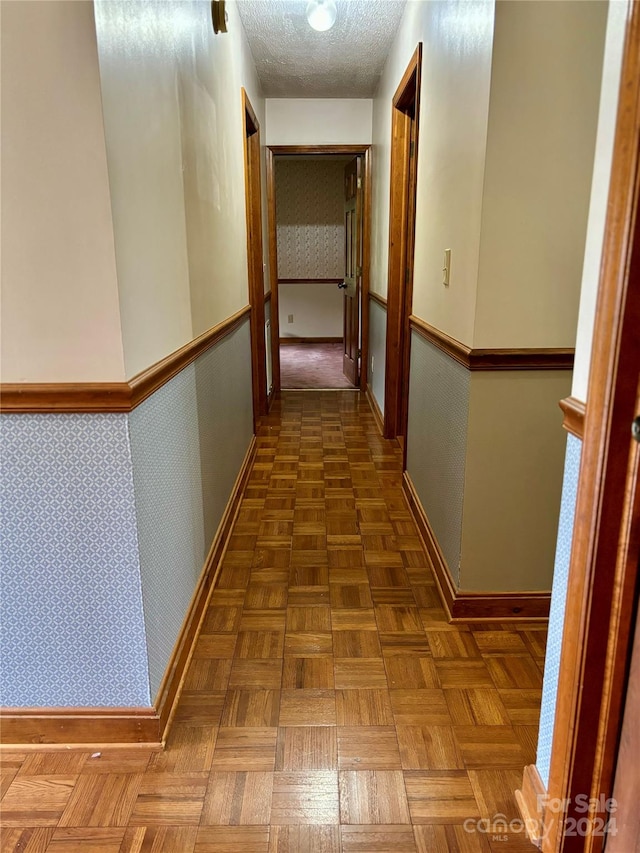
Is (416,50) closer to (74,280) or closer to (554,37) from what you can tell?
(554,37)

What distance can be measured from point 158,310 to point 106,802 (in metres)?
1.08

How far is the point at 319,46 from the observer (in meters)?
3.30

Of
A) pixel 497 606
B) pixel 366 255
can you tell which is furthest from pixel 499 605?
pixel 366 255

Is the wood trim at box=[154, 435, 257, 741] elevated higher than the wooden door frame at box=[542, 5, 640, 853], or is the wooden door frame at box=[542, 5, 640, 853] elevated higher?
the wooden door frame at box=[542, 5, 640, 853]

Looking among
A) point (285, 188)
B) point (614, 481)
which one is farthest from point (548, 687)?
point (285, 188)

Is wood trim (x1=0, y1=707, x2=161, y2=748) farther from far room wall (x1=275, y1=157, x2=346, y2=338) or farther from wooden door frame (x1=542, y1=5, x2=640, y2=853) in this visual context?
far room wall (x1=275, y1=157, x2=346, y2=338)

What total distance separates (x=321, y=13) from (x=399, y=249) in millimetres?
1193

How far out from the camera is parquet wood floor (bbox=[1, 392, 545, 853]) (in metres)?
1.20

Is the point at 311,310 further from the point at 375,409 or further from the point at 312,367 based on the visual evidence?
the point at 375,409

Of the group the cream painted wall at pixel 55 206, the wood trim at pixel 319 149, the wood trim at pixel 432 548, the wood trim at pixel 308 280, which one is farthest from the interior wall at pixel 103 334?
the wood trim at pixel 308 280

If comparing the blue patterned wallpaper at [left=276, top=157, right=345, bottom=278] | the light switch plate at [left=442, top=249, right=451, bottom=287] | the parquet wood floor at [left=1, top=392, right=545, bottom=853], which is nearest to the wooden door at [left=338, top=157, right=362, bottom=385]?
the blue patterned wallpaper at [left=276, top=157, right=345, bottom=278]

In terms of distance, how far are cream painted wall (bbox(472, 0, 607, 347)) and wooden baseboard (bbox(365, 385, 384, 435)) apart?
2153mm

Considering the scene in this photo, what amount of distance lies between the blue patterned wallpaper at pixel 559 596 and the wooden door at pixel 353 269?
12.3 ft

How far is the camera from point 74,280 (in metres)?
1.12
